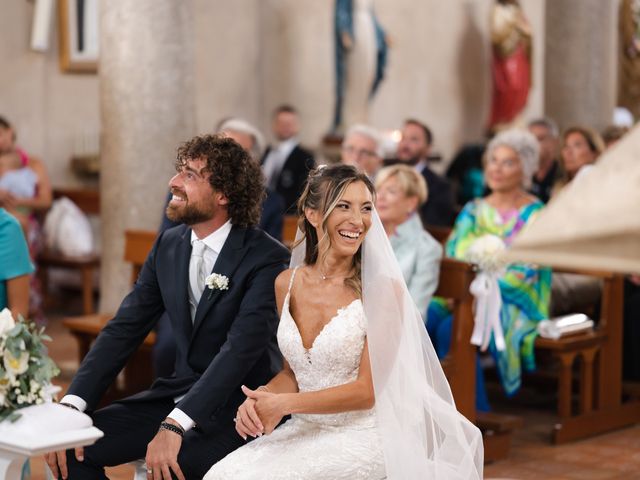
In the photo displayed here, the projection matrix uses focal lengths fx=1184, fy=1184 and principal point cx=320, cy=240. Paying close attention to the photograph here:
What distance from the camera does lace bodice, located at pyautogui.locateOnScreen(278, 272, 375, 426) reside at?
3.66m

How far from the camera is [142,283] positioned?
13.5 feet

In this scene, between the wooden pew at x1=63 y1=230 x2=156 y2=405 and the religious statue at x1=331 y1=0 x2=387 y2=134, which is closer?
the wooden pew at x1=63 y1=230 x2=156 y2=405

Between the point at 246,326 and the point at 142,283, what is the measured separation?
0.49 meters

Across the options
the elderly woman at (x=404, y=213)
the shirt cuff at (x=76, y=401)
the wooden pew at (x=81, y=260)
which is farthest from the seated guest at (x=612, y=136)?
the shirt cuff at (x=76, y=401)

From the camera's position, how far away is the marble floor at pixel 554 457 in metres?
5.35

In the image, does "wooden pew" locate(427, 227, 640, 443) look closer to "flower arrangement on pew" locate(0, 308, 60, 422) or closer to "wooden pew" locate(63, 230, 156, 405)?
"wooden pew" locate(63, 230, 156, 405)

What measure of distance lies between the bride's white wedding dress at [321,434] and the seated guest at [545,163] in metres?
5.17

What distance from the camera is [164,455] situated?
3.61m

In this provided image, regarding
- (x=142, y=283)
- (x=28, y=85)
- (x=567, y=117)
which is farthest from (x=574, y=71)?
(x=142, y=283)

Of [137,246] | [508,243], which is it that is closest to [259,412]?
[508,243]

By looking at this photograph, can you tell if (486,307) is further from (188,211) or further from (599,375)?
(188,211)

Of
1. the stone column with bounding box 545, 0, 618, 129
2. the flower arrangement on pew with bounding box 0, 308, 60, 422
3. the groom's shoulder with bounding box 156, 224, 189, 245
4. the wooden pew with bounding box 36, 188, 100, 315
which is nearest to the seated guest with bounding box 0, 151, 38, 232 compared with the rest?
the wooden pew with bounding box 36, 188, 100, 315

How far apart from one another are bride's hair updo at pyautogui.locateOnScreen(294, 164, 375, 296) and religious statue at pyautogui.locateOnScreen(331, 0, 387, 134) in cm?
771

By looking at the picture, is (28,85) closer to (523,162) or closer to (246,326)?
(523,162)
